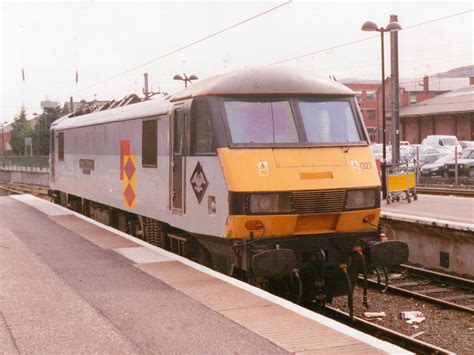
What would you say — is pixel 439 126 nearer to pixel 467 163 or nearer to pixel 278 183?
pixel 467 163

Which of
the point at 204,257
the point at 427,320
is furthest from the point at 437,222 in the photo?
the point at 204,257

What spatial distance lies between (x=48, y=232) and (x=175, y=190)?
505cm

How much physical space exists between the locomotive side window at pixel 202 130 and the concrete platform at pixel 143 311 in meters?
1.66

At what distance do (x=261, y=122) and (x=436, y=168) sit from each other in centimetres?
2767

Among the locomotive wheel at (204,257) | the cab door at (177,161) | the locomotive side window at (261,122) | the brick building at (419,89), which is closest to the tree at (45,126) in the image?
the brick building at (419,89)

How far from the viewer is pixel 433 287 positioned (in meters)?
11.5

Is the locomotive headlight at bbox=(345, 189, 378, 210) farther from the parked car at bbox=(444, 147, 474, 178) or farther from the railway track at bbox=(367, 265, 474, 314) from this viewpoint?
the parked car at bbox=(444, 147, 474, 178)

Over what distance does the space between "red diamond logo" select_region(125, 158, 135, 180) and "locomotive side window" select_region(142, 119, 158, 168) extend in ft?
2.74

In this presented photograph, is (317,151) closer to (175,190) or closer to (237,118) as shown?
(237,118)

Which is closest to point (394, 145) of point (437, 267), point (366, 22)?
point (366, 22)

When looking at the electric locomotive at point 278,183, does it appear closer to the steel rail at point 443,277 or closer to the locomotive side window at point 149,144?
the locomotive side window at point 149,144

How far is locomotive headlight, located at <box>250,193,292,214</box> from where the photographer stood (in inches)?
325

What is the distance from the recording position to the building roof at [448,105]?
53372mm

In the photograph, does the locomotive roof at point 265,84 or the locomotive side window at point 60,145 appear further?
the locomotive side window at point 60,145
